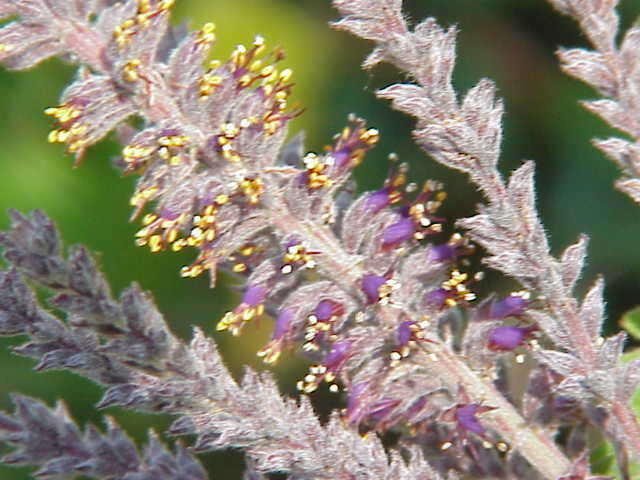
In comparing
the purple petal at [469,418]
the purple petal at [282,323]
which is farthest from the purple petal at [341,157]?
the purple petal at [469,418]

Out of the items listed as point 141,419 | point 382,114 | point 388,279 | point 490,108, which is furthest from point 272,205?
point 382,114

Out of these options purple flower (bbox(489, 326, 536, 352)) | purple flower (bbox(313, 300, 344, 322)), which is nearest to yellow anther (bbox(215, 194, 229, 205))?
purple flower (bbox(313, 300, 344, 322))

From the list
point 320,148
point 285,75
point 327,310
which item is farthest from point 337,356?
point 320,148

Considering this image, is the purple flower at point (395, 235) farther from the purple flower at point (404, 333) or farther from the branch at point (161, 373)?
the branch at point (161, 373)

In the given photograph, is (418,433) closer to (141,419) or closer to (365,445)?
(365,445)

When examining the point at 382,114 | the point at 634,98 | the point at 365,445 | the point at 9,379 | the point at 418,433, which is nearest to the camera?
the point at 365,445

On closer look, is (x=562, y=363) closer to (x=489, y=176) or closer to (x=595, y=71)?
(x=489, y=176)

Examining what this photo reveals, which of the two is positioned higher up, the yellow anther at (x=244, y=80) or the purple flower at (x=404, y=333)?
the yellow anther at (x=244, y=80)
